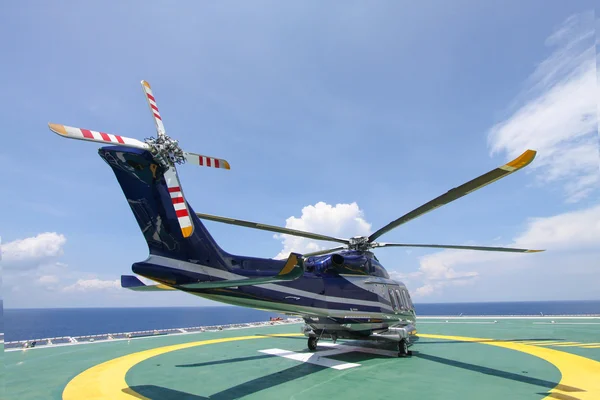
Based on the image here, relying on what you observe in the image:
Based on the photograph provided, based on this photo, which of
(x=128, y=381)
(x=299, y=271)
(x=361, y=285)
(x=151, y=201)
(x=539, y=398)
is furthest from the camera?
(x=361, y=285)

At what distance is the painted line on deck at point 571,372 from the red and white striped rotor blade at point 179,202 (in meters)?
10.3

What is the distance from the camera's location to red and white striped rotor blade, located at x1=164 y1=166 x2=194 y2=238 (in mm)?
8219

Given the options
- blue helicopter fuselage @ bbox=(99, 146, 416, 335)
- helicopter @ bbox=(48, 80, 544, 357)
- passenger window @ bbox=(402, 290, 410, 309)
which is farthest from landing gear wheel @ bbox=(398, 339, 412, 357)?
passenger window @ bbox=(402, 290, 410, 309)

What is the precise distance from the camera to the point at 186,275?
9.82 meters

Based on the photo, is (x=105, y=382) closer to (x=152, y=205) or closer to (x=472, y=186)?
(x=152, y=205)

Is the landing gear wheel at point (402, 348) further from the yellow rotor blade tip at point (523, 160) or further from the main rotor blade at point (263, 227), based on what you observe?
the yellow rotor blade tip at point (523, 160)

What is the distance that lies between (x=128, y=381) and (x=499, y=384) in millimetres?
11558

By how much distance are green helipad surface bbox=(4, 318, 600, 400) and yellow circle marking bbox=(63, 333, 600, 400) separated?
0.03 meters

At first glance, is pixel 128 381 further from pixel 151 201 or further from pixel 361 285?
pixel 361 285

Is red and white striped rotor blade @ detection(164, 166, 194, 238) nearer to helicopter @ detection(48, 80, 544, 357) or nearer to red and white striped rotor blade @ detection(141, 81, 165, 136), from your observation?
helicopter @ detection(48, 80, 544, 357)

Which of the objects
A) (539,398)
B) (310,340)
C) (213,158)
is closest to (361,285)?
(310,340)

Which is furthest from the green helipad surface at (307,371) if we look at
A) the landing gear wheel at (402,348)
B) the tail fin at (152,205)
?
the tail fin at (152,205)

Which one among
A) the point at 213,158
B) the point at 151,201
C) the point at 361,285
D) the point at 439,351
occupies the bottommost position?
the point at 439,351

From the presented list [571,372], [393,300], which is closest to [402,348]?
[393,300]
